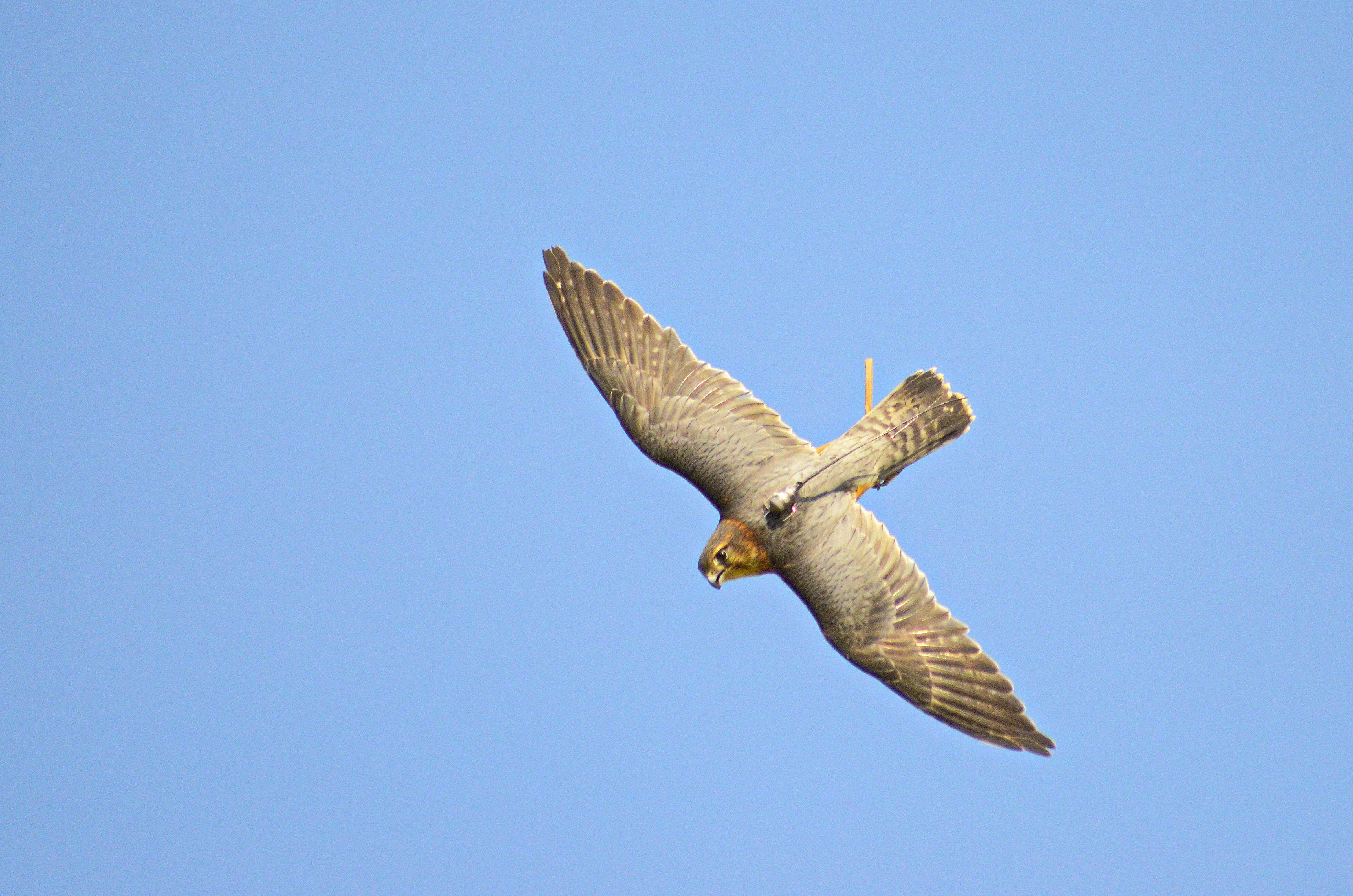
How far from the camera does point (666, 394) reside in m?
12.7

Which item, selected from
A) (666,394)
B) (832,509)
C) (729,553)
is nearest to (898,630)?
(832,509)

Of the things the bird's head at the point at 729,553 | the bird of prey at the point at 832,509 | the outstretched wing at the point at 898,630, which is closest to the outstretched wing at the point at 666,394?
the bird of prey at the point at 832,509

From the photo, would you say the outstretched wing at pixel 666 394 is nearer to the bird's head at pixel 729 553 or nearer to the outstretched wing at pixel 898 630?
the bird's head at pixel 729 553

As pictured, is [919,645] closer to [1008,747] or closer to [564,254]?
[1008,747]

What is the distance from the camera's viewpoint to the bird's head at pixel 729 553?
12.0 m

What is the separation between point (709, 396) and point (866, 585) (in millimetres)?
2085

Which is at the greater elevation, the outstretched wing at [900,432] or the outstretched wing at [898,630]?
the outstretched wing at [900,432]

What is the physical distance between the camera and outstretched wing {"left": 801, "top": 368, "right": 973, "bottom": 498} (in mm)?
12234

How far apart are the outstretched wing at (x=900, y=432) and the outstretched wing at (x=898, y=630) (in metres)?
0.38

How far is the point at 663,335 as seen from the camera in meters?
12.8

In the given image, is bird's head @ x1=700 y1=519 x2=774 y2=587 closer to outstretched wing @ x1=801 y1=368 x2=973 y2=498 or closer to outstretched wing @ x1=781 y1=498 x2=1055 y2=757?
outstretched wing @ x1=781 y1=498 x2=1055 y2=757

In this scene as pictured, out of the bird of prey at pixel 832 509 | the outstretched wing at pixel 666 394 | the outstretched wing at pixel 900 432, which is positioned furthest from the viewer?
the outstretched wing at pixel 666 394

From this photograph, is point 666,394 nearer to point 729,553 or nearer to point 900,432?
point 729,553

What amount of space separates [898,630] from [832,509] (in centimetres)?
118
